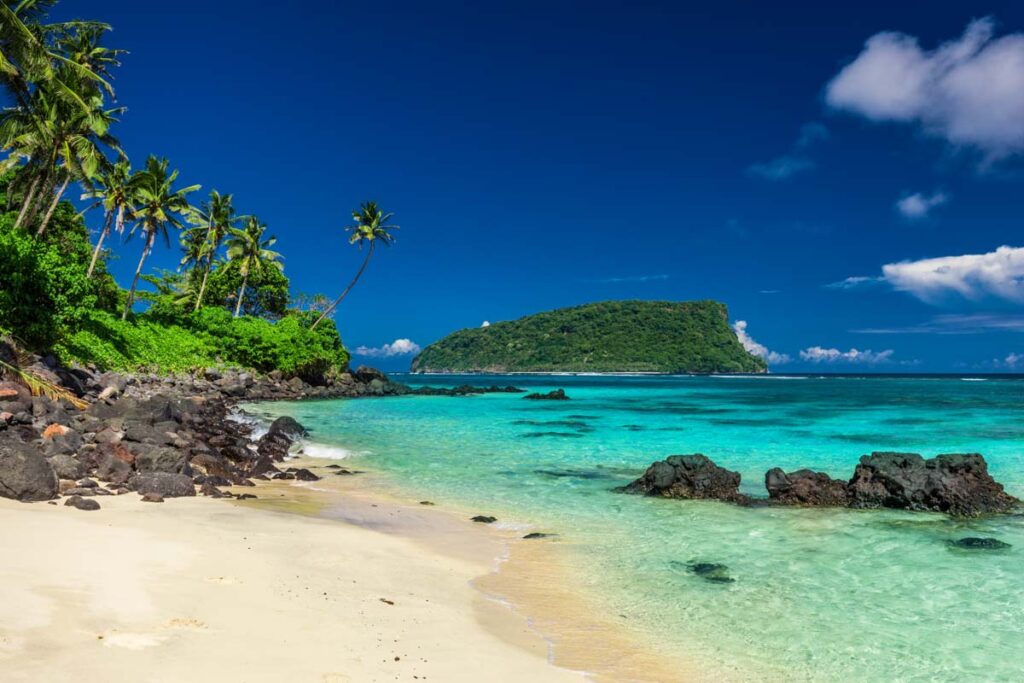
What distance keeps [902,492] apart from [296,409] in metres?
38.0

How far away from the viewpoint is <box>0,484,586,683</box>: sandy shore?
5.19 meters

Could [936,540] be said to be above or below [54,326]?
below

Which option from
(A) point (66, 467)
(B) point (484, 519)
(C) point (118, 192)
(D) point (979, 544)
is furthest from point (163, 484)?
(C) point (118, 192)

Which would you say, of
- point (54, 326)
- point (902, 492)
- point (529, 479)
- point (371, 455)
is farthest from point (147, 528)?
point (54, 326)

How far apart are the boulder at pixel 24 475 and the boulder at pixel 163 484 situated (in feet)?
5.30

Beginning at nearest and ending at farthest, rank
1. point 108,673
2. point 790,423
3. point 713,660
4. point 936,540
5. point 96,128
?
point 108,673 < point 713,660 < point 936,540 < point 96,128 < point 790,423

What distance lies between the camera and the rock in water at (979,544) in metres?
11.3

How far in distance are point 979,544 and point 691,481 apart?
601cm

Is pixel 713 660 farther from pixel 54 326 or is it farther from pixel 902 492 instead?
pixel 54 326

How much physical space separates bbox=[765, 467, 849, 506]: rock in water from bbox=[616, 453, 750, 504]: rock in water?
83 centimetres

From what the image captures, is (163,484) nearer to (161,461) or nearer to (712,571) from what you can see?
(161,461)

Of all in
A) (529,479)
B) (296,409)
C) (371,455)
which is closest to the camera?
(529,479)

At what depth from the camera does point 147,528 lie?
30.4 feet

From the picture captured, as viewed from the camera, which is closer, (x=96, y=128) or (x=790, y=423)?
(x=96, y=128)
